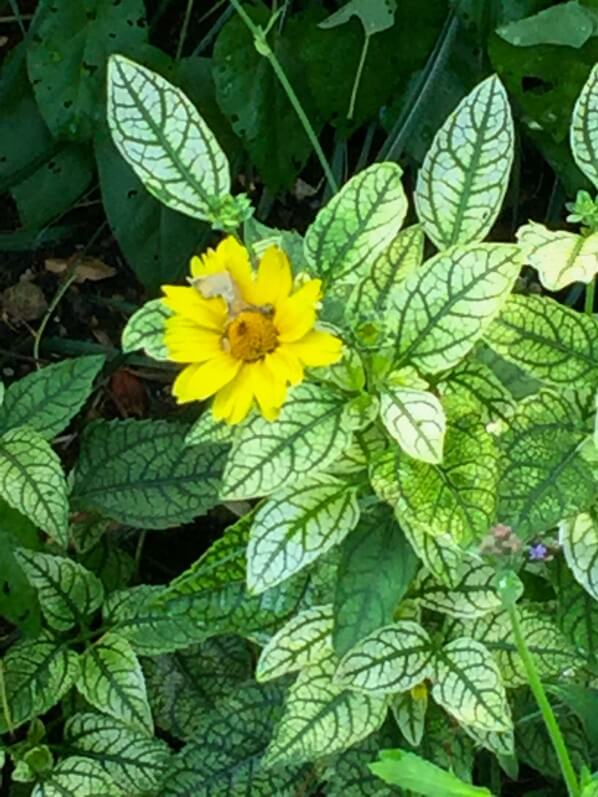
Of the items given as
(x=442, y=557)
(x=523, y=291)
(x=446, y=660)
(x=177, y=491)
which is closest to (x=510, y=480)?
(x=442, y=557)

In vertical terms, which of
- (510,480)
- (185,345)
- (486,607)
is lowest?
(486,607)

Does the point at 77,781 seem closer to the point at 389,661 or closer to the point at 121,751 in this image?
the point at 121,751

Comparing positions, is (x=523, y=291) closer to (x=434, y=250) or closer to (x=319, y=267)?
(x=434, y=250)

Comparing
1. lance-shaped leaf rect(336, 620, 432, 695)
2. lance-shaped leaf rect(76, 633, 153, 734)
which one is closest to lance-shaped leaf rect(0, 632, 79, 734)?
lance-shaped leaf rect(76, 633, 153, 734)

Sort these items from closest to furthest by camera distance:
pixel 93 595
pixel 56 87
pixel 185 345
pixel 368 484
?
pixel 185 345 < pixel 368 484 < pixel 93 595 < pixel 56 87

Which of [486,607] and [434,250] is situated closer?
[486,607]

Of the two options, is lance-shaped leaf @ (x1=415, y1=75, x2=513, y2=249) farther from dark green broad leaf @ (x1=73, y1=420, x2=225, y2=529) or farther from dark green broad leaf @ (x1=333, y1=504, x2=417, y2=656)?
dark green broad leaf @ (x1=73, y1=420, x2=225, y2=529)

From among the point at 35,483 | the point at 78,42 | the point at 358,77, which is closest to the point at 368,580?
the point at 35,483
